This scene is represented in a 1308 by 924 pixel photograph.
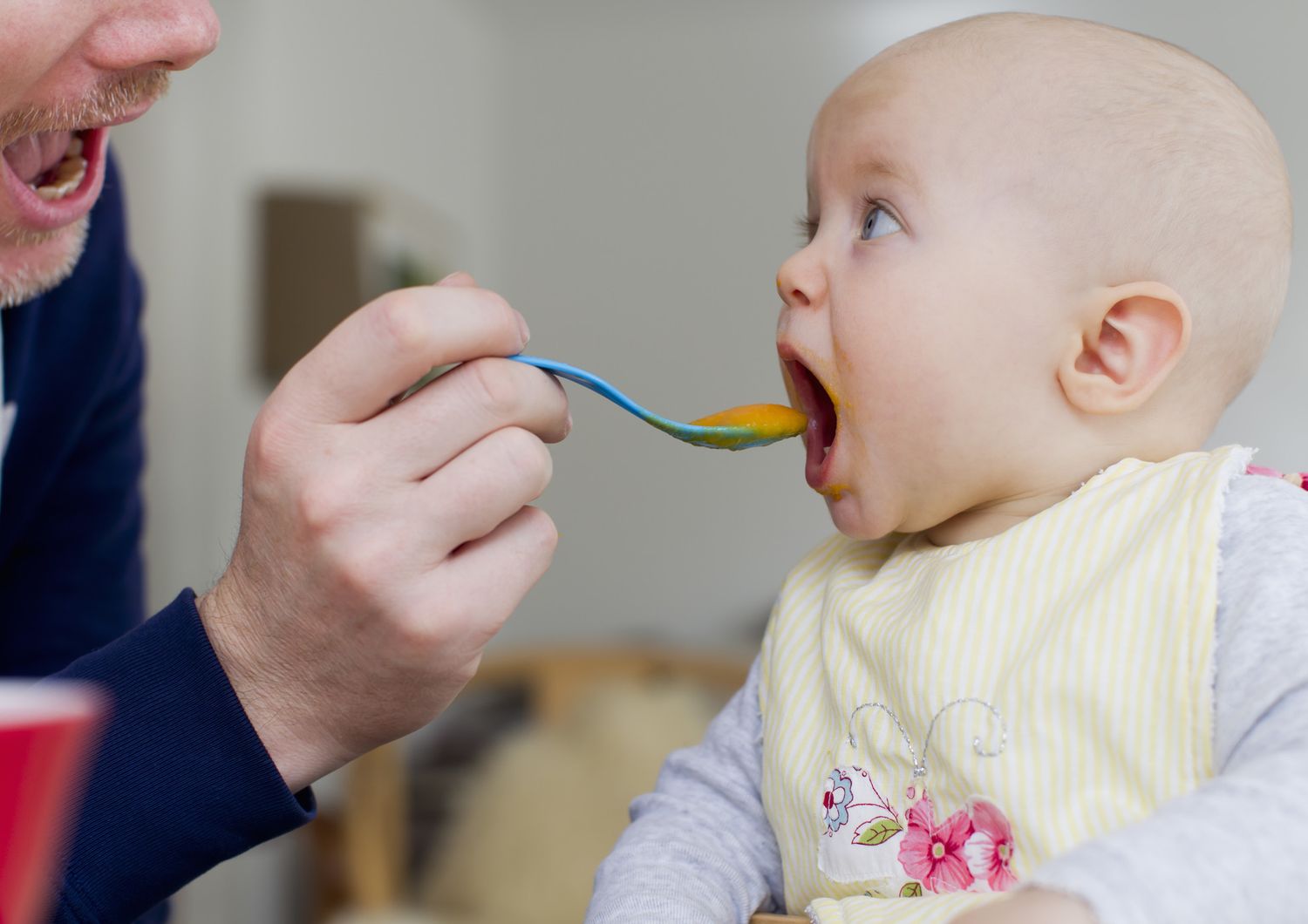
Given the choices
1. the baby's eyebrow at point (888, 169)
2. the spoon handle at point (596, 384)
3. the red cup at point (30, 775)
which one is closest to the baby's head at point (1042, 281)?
the baby's eyebrow at point (888, 169)

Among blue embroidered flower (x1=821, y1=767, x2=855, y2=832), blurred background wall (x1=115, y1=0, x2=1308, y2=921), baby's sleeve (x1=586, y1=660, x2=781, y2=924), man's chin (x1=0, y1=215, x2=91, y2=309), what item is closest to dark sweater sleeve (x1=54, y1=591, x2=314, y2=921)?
baby's sleeve (x1=586, y1=660, x2=781, y2=924)

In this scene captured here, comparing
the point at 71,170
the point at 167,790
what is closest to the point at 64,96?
the point at 71,170

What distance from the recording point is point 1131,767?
66cm

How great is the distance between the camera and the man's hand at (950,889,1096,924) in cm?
48

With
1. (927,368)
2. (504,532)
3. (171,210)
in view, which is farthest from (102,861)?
(171,210)

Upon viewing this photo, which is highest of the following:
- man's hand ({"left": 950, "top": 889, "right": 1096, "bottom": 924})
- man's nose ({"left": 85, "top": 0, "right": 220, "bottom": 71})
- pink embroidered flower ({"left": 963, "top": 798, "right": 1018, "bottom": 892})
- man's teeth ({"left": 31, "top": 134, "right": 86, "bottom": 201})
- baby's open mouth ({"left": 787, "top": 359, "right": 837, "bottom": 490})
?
man's nose ({"left": 85, "top": 0, "right": 220, "bottom": 71})

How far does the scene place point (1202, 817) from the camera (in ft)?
1.72

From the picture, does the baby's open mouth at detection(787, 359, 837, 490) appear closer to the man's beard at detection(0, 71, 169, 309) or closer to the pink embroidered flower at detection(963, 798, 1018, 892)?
the pink embroidered flower at detection(963, 798, 1018, 892)

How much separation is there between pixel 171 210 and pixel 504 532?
8.62 ft

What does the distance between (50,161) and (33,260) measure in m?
0.12

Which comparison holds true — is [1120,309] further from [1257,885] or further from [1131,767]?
[1257,885]

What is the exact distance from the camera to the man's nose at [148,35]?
1015 millimetres

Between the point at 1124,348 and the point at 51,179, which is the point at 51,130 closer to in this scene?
the point at 51,179

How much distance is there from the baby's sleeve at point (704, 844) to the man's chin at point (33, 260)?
2.37 feet
